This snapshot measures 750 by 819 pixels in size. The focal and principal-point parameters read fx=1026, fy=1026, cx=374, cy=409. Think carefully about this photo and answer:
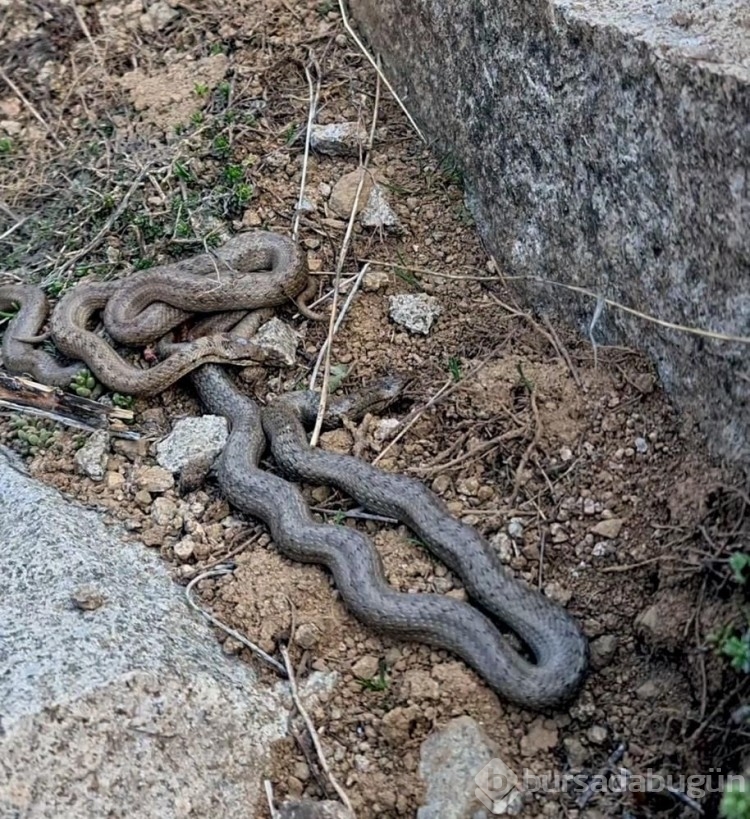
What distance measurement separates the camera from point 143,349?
5922mm

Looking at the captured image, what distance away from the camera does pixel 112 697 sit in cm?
398

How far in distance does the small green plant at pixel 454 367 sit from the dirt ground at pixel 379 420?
0.04 feet

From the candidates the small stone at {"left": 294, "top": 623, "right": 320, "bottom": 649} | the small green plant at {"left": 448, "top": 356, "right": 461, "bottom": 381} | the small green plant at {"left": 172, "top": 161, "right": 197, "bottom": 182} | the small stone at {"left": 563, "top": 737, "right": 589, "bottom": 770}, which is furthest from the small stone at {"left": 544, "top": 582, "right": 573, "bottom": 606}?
the small green plant at {"left": 172, "top": 161, "right": 197, "bottom": 182}

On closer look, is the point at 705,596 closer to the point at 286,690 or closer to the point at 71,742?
the point at 286,690

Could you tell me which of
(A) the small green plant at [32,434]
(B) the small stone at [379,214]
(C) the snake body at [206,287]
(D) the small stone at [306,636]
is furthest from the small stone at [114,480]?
(B) the small stone at [379,214]

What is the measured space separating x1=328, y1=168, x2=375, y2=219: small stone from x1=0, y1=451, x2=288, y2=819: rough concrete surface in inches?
97.4

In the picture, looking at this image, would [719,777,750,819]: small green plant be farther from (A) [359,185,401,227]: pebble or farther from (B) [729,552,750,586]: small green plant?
(A) [359,185,401,227]: pebble

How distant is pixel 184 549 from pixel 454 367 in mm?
1643

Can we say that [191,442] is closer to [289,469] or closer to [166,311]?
[289,469]

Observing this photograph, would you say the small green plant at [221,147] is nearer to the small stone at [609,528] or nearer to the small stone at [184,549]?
the small stone at [184,549]

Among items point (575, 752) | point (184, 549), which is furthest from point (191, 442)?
point (575, 752)

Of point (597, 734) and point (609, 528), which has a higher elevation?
point (609, 528)

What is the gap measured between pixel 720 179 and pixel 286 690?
276 cm

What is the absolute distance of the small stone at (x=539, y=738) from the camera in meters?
4.14
